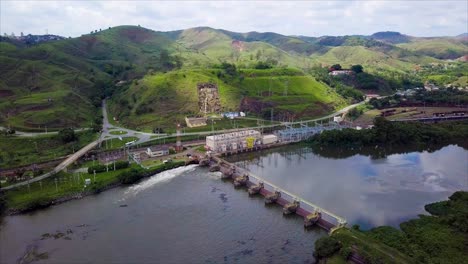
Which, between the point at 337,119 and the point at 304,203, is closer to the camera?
the point at 304,203

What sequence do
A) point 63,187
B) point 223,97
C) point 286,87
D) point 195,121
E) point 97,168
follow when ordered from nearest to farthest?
point 63,187
point 97,168
point 195,121
point 223,97
point 286,87

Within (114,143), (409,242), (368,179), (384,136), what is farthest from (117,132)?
(409,242)

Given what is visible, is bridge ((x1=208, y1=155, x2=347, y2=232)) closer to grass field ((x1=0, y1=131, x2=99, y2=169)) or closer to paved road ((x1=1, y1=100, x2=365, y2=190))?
paved road ((x1=1, y1=100, x2=365, y2=190))

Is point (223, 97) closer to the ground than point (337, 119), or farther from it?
farther from it

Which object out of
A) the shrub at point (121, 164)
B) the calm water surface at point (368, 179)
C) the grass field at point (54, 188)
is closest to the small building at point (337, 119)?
the calm water surface at point (368, 179)

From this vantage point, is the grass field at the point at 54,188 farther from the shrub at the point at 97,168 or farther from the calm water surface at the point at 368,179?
the calm water surface at the point at 368,179

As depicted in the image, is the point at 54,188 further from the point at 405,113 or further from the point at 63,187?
the point at 405,113

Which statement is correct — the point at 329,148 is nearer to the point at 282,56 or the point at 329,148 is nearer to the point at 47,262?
the point at 47,262
